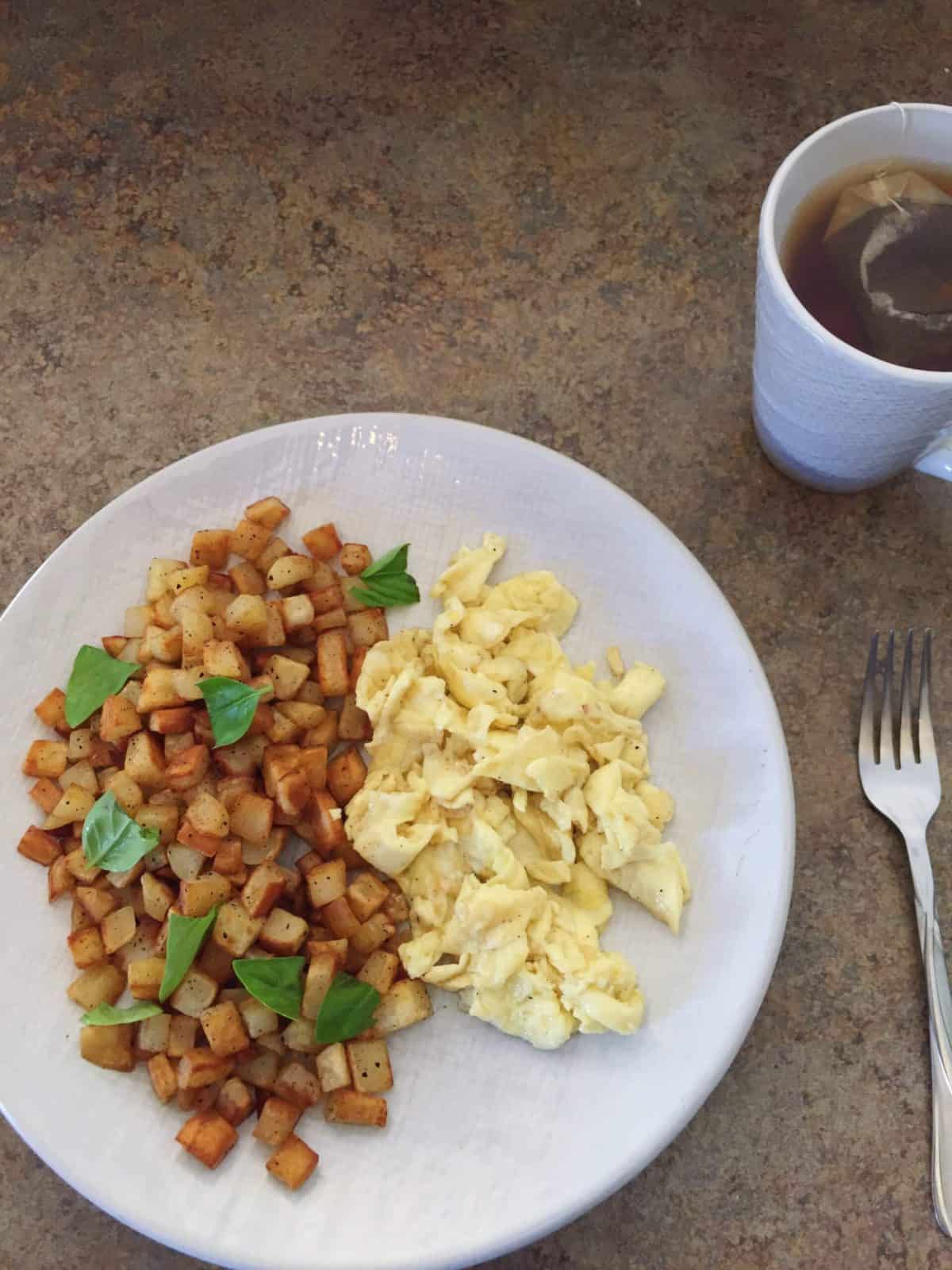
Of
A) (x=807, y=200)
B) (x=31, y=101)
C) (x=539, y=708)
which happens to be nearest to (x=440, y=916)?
(x=539, y=708)

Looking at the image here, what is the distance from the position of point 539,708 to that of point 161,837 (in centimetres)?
50

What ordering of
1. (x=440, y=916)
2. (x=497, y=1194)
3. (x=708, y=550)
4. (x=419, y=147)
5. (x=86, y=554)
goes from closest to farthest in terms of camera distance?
(x=497, y=1194) → (x=440, y=916) → (x=86, y=554) → (x=708, y=550) → (x=419, y=147)

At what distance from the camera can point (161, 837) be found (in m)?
1.43

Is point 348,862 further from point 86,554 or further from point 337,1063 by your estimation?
point 86,554

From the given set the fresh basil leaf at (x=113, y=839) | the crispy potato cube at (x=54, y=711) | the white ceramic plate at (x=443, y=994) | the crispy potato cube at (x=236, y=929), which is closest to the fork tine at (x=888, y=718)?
the white ceramic plate at (x=443, y=994)

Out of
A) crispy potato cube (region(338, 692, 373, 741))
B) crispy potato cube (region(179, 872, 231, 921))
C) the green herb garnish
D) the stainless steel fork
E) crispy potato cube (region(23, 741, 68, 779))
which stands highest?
the green herb garnish

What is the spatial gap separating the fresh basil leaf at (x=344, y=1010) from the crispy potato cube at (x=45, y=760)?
0.46 meters

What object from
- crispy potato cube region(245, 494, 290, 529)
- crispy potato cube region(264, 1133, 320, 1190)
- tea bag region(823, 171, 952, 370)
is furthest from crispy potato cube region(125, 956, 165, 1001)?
tea bag region(823, 171, 952, 370)

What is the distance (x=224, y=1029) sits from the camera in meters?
1.36

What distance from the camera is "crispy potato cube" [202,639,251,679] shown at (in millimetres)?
1448

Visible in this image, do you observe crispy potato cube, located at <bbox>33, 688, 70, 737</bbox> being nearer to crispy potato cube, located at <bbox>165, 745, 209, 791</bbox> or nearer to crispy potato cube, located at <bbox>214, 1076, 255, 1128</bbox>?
crispy potato cube, located at <bbox>165, 745, 209, 791</bbox>

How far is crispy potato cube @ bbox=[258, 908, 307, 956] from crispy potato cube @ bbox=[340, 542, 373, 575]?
458 millimetres

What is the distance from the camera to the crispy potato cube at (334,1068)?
1344 millimetres

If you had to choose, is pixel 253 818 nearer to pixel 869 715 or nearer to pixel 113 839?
pixel 113 839
